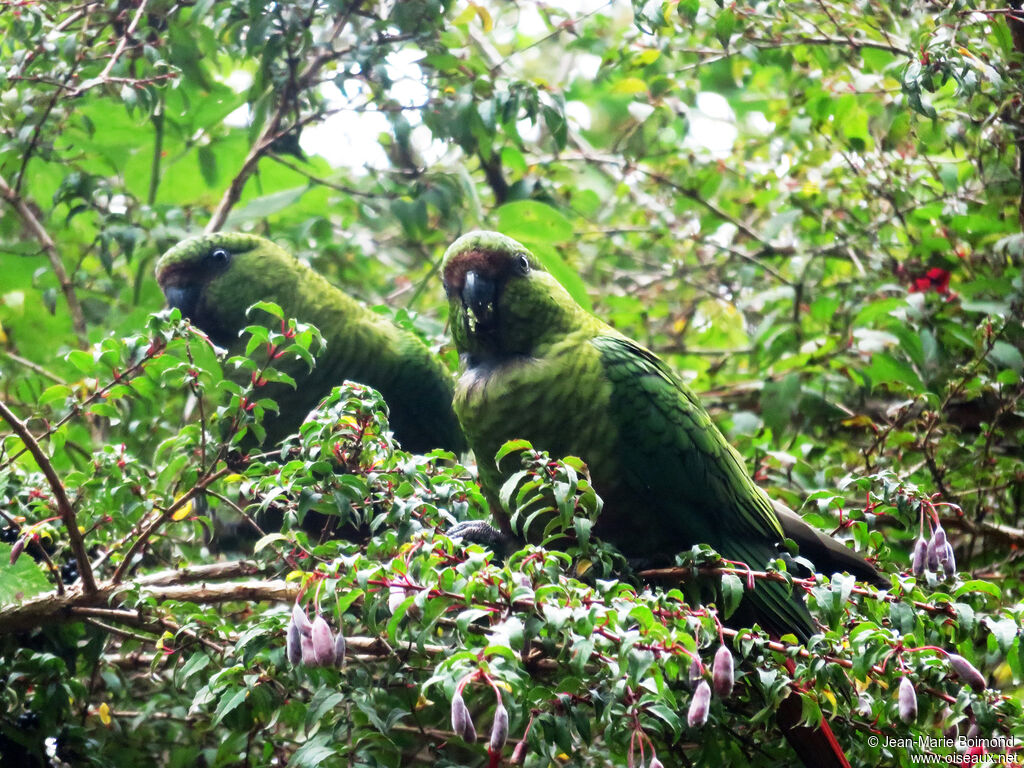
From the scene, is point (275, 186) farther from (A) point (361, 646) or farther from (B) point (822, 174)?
(A) point (361, 646)

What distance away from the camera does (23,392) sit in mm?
3807

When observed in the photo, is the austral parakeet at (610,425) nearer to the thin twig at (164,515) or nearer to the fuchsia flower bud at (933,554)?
the fuchsia flower bud at (933,554)

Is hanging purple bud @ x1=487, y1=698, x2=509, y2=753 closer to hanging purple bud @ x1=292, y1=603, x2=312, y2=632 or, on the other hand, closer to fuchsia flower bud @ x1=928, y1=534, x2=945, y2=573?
hanging purple bud @ x1=292, y1=603, x2=312, y2=632

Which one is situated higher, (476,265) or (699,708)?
(476,265)

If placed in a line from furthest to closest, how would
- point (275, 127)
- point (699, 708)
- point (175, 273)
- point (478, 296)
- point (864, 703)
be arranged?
point (275, 127) → point (175, 273) → point (478, 296) → point (864, 703) → point (699, 708)

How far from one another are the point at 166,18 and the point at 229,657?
8.26 feet

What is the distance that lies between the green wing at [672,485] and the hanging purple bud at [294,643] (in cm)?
110

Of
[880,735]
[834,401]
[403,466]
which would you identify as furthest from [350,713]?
[834,401]

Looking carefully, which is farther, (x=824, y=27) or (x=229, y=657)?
(x=824, y=27)

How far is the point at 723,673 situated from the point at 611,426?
100cm

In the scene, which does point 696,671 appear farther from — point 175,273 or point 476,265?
point 175,273

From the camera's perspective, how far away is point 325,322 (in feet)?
11.6

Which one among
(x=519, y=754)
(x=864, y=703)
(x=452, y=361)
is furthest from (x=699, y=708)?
(x=452, y=361)

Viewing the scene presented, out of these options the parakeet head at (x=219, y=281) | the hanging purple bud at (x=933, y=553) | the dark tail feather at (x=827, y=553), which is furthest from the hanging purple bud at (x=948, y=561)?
the parakeet head at (x=219, y=281)
